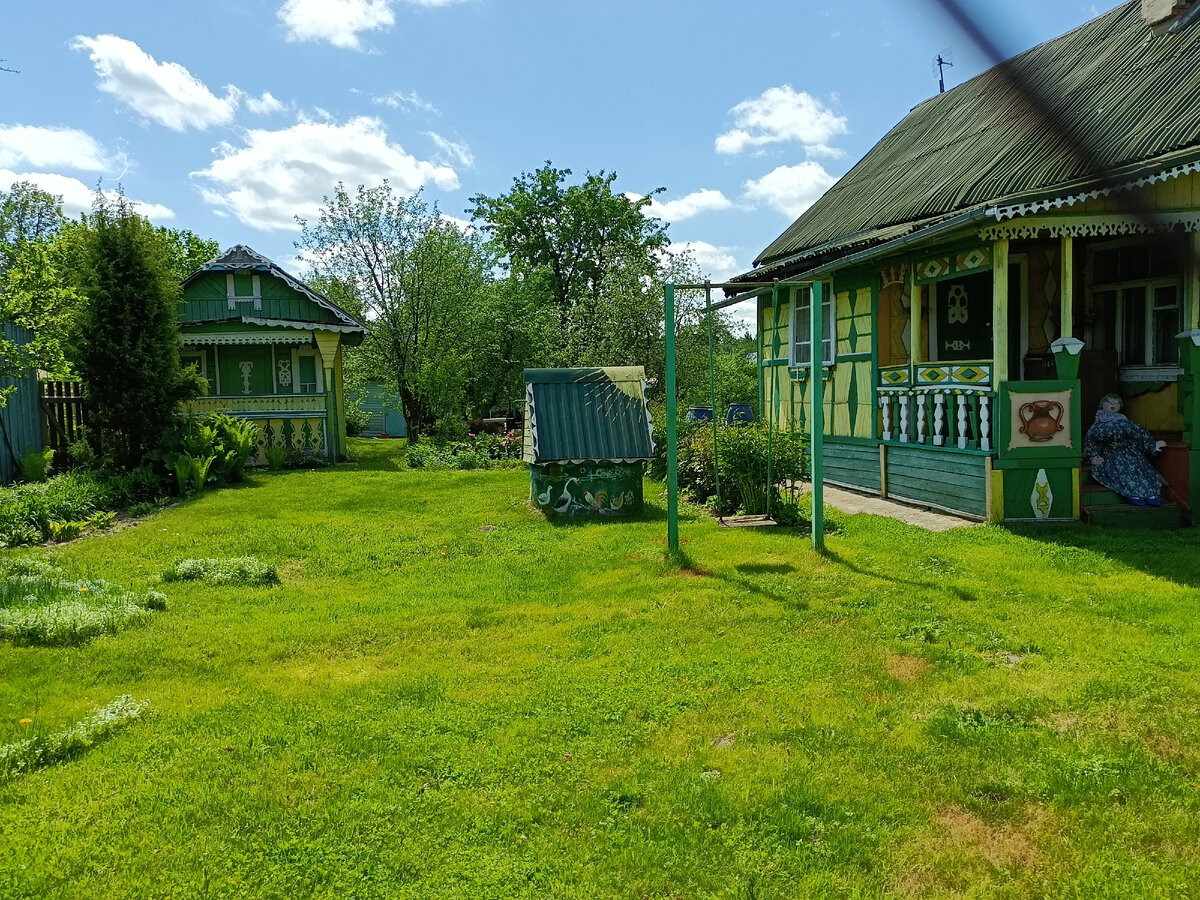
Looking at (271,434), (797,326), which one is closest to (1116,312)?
(797,326)

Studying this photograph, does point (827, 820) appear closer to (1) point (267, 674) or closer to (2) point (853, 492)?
(1) point (267, 674)

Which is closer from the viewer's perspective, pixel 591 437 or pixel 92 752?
pixel 92 752

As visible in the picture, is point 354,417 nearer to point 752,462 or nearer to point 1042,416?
point 752,462

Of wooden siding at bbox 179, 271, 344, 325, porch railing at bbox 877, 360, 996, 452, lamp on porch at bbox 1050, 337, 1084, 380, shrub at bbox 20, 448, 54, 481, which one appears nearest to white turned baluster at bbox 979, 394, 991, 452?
porch railing at bbox 877, 360, 996, 452

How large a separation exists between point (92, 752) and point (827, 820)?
11.8 feet

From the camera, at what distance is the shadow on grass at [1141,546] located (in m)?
7.35

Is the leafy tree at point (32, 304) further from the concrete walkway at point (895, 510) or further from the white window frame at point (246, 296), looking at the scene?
the white window frame at point (246, 296)

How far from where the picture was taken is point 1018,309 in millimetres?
12039

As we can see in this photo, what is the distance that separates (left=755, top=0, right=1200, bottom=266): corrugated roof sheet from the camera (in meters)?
9.89

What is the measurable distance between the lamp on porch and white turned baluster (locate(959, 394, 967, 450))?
1.06 meters

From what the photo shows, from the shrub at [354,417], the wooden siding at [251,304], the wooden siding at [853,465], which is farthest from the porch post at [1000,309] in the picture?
the shrub at [354,417]

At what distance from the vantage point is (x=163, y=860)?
328 centimetres

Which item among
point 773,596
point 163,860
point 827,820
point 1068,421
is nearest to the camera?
point 163,860

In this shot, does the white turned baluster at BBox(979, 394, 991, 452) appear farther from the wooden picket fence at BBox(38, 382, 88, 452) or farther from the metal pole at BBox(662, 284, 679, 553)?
the wooden picket fence at BBox(38, 382, 88, 452)
